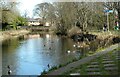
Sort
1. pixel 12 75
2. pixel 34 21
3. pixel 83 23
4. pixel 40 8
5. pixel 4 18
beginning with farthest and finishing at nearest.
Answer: pixel 34 21 < pixel 40 8 < pixel 4 18 < pixel 83 23 < pixel 12 75

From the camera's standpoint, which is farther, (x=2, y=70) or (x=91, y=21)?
(x=91, y=21)

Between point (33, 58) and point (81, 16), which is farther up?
point (81, 16)

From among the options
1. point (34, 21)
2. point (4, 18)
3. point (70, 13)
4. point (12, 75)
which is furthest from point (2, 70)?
point (34, 21)

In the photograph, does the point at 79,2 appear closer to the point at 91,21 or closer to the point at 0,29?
the point at 91,21

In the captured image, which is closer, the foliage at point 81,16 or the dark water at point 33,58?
the dark water at point 33,58

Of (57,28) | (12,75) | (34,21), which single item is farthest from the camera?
(34,21)

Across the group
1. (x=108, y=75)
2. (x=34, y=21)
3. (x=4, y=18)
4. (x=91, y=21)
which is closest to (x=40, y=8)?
(x=34, y=21)

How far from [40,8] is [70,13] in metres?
43.2

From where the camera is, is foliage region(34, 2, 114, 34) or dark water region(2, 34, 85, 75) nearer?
dark water region(2, 34, 85, 75)

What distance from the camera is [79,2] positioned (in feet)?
149

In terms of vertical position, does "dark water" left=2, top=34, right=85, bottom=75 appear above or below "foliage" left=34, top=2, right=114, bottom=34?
below

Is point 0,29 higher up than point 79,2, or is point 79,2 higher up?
point 79,2

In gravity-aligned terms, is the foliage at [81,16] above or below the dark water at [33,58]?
above

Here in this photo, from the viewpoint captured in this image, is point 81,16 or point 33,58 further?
point 81,16
